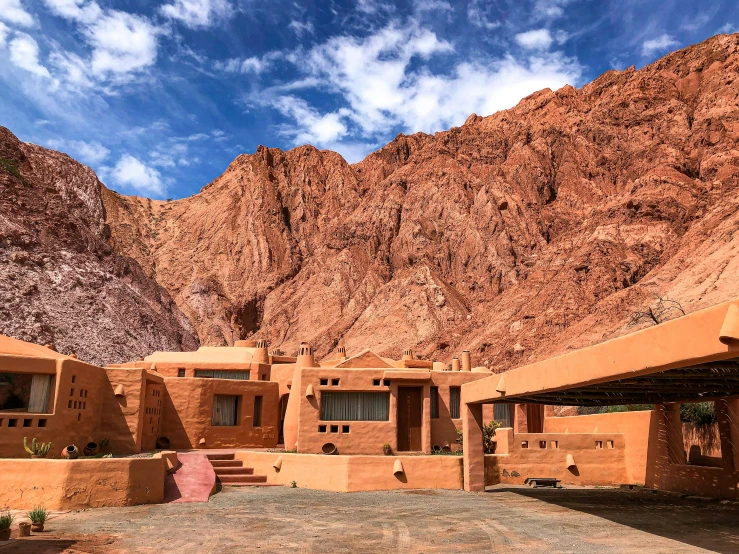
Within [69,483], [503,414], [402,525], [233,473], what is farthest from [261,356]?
[402,525]

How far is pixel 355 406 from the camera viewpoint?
25484 mm

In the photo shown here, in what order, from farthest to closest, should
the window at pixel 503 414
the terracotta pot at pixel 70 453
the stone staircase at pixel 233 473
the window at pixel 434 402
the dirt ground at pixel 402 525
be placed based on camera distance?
the window at pixel 503 414, the window at pixel 434 402, the stone staircase at pixel 233 473, the terracotta pot at pixel 70 453, the dirt ground at pixel 402 525

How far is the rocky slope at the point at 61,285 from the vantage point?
4122 centimetres

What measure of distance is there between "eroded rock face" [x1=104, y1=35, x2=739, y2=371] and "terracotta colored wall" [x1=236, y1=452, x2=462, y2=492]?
3664 centimetres

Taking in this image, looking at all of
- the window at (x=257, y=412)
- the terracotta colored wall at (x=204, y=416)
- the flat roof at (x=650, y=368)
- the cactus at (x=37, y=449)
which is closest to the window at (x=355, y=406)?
the terracotta colored wall at (x=204, y=416)

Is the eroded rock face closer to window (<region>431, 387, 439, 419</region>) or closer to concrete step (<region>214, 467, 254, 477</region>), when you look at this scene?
window (<region>431, 387, 439, 419</region>)

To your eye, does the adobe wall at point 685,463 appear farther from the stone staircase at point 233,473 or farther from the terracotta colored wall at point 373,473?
the stone staircase at point 233,473

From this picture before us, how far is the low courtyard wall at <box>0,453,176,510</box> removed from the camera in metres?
16.2

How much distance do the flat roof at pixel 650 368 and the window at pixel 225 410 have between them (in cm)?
1297

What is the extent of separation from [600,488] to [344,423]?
968cm

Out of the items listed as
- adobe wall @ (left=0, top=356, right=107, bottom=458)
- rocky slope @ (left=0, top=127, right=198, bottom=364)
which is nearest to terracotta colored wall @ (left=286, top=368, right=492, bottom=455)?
Answer: adobe wall @ (left=0, top=356, right=107, bottom=458)

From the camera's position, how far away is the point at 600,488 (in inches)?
877

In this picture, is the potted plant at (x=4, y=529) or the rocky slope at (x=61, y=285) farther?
the rocky slope at (x=61, y=285)

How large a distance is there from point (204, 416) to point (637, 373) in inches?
833
